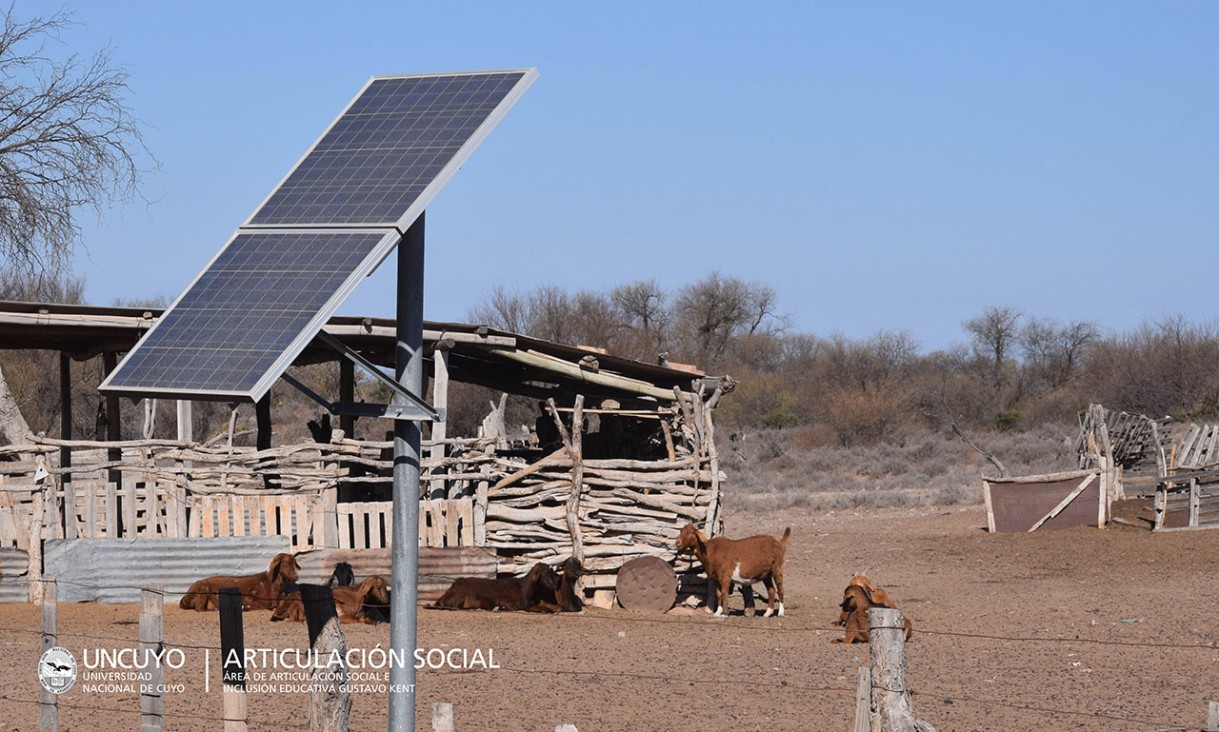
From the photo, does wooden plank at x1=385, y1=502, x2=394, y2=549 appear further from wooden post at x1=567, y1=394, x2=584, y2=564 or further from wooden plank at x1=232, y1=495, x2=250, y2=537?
wooden post at x1=567, y1=394, x2=584, y2=564

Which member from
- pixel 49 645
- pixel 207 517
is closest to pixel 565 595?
pixel 207 517

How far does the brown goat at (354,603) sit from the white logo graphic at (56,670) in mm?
4895

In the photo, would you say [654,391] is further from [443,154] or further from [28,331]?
[443,154]

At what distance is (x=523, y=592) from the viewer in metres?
14.7

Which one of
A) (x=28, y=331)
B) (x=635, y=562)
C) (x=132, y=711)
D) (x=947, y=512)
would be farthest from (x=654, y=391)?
(x=947, y=512)

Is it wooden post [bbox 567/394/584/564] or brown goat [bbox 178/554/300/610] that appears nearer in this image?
brown goat [bbox 178/554/300/610]

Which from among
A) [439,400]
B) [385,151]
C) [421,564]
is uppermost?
[385,151]

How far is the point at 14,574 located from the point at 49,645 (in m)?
7.22

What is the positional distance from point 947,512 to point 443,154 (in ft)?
81.2

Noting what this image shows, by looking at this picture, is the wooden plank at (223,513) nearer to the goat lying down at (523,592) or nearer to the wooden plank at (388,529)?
the wooden plank at (388,529)

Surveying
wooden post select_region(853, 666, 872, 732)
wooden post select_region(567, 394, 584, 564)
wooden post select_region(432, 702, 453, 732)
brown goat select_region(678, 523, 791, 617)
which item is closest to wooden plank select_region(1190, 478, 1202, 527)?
brown goat select_region(678, 523, 791, 617)

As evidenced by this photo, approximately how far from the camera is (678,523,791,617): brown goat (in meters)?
14.8

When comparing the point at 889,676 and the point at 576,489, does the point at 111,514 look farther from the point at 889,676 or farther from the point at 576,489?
the point at 889,676

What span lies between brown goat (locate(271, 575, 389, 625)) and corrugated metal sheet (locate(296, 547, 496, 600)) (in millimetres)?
1060
